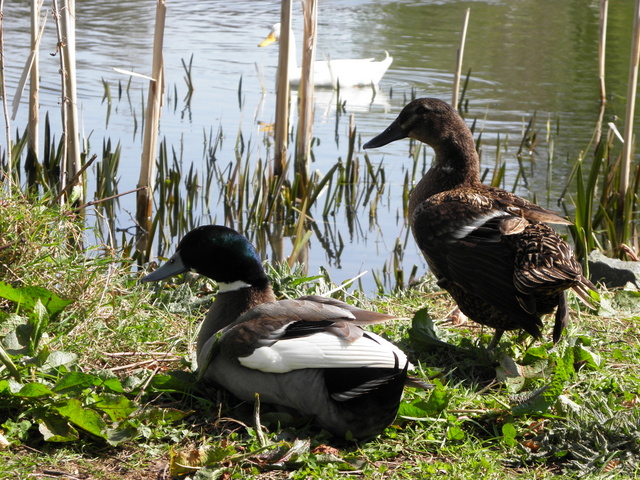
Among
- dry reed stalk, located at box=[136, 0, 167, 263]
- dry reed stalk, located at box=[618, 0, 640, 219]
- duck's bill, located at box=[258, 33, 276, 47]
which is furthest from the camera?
duck's bill, located at box=[258, 33, 276, 47]

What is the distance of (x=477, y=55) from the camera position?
13984 millimetres

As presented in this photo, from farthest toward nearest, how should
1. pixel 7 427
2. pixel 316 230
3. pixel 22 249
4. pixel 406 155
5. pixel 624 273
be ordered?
pixel 406 155, pixel 316 230, pixel 624 273, pixel 22 249, pixel 7 427

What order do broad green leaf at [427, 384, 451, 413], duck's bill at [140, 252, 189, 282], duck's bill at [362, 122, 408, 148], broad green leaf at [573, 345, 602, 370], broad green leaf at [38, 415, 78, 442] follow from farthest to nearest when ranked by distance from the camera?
duck's bill at [362, 122, 408, 148] → broad green leaf at [573, 345, 602, 370] → duck's bill at [140, 252, 189, 282] → broad green leaf at [427, 384, 451, 413] → broad green leaf at [38, 415, 78, 442]

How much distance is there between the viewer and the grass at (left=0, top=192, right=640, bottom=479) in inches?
109

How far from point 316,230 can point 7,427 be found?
14.7 feet

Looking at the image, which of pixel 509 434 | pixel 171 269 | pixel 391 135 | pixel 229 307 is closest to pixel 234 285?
pixel 229 307

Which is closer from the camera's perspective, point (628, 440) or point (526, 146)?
point (628, 440)

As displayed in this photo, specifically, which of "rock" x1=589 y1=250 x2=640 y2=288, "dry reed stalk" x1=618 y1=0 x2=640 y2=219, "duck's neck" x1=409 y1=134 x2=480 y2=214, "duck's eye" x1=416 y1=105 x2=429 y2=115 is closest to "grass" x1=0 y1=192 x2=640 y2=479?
"duck's neck" x1=409 y1=134 x2=480 y2=214

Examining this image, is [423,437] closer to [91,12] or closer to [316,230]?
[316,230]

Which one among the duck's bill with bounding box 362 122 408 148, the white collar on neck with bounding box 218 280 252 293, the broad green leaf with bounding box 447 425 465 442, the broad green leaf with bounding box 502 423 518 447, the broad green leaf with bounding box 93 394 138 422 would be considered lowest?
the broad green leaf with bounding box 447 425 465 442

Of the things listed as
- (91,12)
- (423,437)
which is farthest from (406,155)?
(91,12)

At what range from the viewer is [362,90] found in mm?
11828

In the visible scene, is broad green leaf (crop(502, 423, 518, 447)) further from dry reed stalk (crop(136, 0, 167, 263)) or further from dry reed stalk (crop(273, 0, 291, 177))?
dry reed stalk (crop(273, 0, 291, 177))

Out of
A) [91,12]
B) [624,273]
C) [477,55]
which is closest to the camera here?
[624,273]
